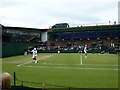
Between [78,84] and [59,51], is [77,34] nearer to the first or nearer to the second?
[59,51]

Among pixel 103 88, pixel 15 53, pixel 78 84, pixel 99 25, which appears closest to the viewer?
pixel 103 88

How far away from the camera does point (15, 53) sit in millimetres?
29656

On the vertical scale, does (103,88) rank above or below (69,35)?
below

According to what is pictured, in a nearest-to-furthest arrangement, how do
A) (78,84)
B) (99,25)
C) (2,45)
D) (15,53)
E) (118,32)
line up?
(78,84)
(2,45)
(15,53)
(118,32)
(99,25)

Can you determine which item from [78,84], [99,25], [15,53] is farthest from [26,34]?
[78,84]

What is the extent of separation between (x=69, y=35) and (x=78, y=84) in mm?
37396

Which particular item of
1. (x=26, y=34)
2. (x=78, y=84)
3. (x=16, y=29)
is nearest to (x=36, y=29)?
(x=26, y=34)

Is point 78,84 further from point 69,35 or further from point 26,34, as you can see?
point 26,34

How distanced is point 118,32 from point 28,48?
23.7m

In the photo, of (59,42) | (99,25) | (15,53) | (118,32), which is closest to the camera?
(15,53)

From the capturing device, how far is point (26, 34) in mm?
48281

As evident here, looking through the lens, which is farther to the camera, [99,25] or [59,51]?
[99,25]

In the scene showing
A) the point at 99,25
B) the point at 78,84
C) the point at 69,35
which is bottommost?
the point at 78,84

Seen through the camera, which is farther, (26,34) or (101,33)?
(26,34)
